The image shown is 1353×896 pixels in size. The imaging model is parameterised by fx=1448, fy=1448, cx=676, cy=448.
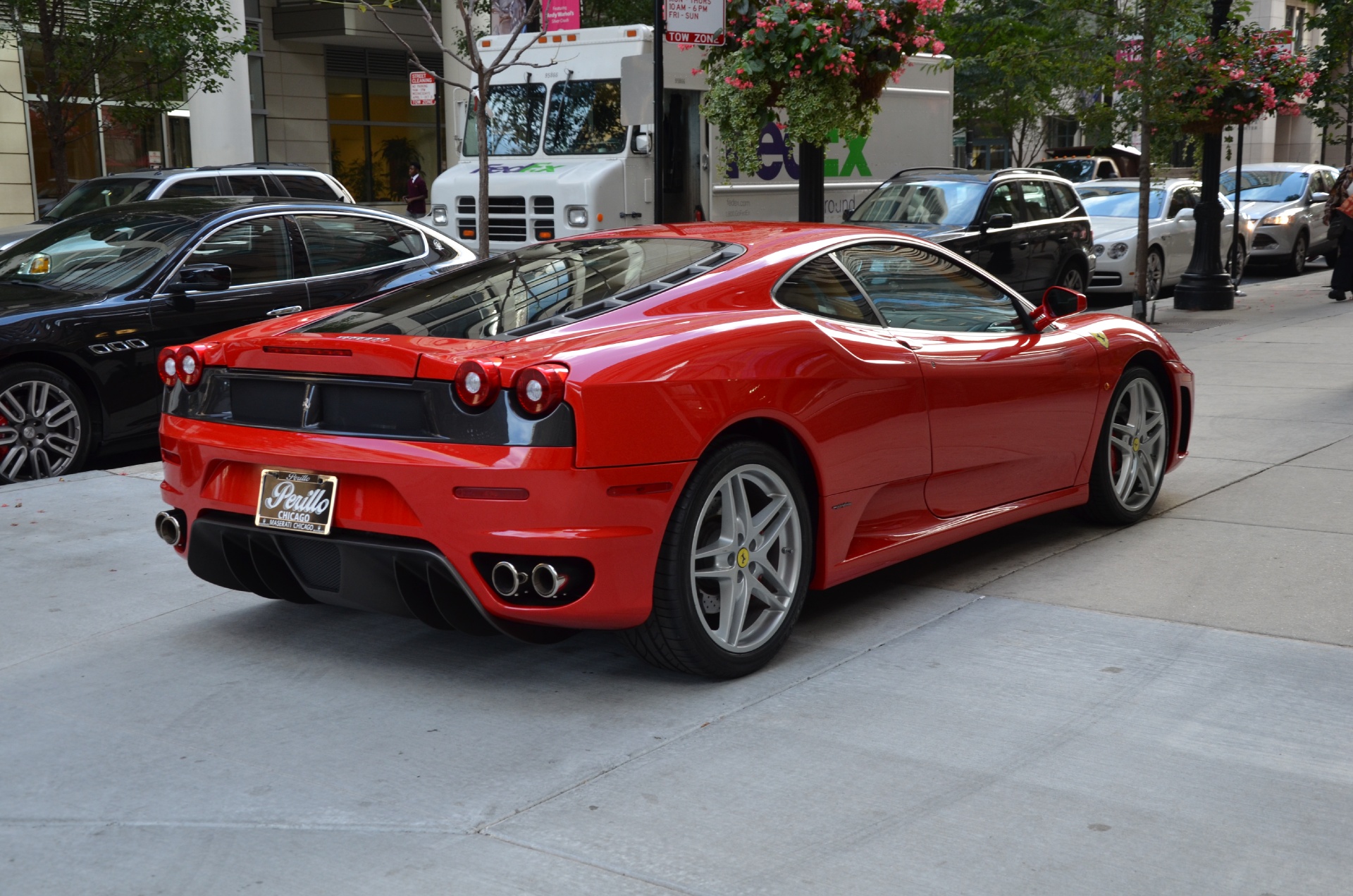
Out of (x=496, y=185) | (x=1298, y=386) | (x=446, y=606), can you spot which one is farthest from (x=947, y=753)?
(x=496, y=185)

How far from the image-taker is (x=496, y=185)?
16.0m

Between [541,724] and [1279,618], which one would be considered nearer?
[541,724]

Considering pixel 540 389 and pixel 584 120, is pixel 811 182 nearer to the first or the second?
pixel 584 120

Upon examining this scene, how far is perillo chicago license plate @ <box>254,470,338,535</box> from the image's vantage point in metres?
4.27

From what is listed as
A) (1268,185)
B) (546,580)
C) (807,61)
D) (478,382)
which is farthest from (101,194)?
(1268,185)

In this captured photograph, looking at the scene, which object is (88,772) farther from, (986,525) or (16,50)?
(16,50)

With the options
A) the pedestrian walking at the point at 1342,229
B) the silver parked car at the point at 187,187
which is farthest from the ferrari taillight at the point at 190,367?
the pedestrian walking at the point at 1342,229

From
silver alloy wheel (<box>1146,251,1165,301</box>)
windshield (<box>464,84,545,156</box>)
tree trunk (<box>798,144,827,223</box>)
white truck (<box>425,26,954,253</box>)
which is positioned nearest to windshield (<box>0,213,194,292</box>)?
tree trunk (<box>798,144,827,223</box>)

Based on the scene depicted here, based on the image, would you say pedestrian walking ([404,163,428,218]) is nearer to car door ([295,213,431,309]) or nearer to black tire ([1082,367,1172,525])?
car door ([295,213,431,309])

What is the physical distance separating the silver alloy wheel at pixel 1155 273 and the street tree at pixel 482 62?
801cm

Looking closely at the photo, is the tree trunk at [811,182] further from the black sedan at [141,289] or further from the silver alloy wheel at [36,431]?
the silver alloy wheel at [36,431]

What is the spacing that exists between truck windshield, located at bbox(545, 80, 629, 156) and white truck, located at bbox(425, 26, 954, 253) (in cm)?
1

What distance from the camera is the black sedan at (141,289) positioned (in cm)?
773

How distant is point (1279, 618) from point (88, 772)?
385 cm
